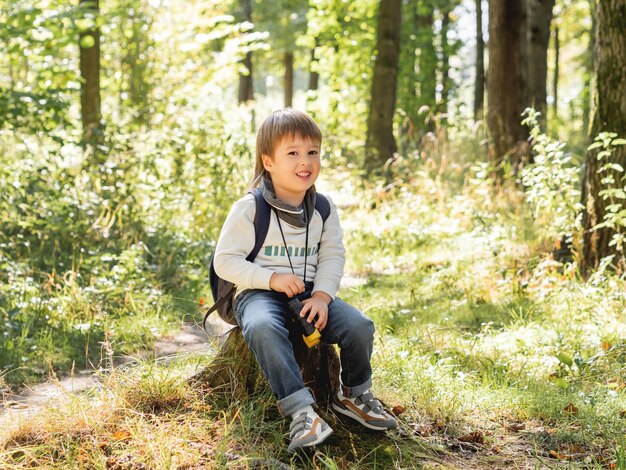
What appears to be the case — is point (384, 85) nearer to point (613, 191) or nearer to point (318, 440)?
point (613, 191)

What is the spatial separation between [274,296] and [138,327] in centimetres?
224

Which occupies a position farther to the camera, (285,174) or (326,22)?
(326,22)

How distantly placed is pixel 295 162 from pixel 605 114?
10.6 feet

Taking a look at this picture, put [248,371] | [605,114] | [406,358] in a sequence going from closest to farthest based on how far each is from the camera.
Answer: [248,371]
[406,358]
[605,114]

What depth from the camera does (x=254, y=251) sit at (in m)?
3.44

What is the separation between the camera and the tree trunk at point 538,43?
12617mm

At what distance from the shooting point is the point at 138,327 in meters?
5.32

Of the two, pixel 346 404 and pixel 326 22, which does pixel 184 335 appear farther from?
pixel 326 22

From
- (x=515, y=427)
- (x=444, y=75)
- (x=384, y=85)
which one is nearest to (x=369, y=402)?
(x=515, y=427)

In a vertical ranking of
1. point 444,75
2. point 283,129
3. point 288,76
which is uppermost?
point 288,76

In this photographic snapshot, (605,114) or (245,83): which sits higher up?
(245,83)

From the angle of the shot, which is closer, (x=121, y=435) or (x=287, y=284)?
(x=121, y=435)

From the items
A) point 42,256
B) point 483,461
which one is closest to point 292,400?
point 483,461

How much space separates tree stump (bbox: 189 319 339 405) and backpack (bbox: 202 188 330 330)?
12 centimetres
